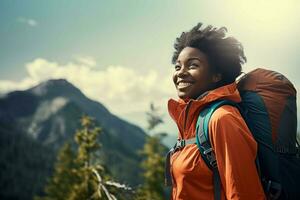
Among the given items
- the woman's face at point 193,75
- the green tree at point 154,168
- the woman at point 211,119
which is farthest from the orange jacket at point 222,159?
the green tree at point 154,168

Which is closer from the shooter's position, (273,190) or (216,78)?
(273,190)

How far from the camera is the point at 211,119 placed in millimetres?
2768

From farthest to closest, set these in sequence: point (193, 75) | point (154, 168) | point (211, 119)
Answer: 1. point (154, 168)
2. point (193, 75)
3. point (211, 119)

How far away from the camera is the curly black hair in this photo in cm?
331

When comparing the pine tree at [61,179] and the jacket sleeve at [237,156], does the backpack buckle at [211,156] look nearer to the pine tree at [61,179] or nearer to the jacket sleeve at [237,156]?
the jacket sleeve at [237,156]

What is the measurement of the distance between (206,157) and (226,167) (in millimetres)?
203

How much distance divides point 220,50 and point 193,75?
30cm

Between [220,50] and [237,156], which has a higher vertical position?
[220,50]

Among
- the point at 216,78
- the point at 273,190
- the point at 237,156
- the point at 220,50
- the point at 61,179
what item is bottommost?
the point at 273,190

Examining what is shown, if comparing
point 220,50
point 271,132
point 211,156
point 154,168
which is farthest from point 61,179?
point 271,132

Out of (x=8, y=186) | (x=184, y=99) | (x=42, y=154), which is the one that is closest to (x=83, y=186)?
(x=184, y=99)

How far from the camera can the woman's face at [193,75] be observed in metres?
3.25

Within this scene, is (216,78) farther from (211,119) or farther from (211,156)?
(211,156)

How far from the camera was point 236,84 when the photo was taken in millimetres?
3316
